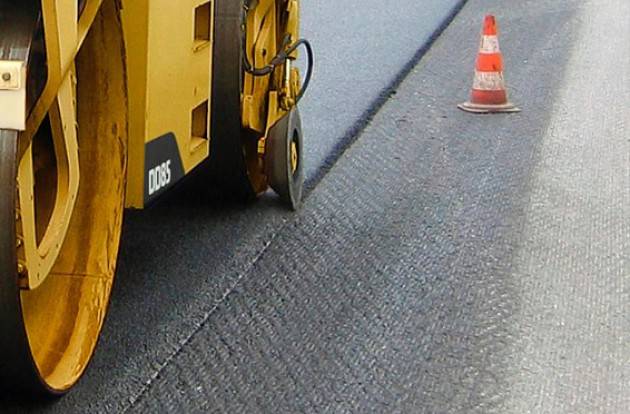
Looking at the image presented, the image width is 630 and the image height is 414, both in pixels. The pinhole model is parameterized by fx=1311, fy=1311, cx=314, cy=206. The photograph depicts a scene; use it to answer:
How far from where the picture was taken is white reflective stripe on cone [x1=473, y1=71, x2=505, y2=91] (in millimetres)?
6530

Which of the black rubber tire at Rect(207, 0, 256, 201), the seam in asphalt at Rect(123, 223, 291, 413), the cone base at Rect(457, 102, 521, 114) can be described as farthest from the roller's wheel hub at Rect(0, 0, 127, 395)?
the cone base at Rect(457, 102, 521, 114)

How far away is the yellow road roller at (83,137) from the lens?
2.58 metres

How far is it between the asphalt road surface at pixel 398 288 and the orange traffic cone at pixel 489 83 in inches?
14.5

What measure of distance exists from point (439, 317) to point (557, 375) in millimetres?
481

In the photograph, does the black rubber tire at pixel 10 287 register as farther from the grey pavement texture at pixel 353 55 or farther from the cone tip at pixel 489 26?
the cone tip at pixel 489 26

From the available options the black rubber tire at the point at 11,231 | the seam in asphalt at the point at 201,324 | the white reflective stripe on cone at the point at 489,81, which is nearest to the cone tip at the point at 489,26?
the white reflective stripe on cone at the point at 489,81

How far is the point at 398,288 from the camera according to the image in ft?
13.2

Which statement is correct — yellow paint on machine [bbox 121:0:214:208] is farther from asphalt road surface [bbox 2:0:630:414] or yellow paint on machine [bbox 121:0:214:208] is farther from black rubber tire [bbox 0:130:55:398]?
black rubber tire [bbox 0:130:55:398]

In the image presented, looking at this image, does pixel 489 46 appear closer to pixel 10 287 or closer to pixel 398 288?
pixel 398 288

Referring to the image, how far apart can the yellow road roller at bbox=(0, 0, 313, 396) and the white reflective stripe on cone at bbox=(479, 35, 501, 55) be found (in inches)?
105

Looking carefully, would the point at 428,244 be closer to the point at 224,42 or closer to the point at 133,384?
the point at 224,42

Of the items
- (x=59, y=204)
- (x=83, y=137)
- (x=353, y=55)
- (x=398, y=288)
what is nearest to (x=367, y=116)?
A: (x=353, y=55)

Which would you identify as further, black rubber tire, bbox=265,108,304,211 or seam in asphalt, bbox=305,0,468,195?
seam in asphalt, bbox=305,0,468,195

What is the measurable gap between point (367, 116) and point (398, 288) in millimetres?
2291
